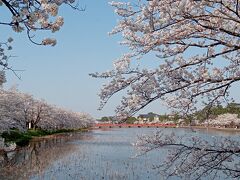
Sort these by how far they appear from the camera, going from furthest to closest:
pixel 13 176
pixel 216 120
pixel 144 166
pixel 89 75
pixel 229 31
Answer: pixel 144 166, pixel 13 176, pixel 216 120, pixel 89 75, pixel 229 31

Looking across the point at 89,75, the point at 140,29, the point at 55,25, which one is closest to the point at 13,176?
the point at 89,75

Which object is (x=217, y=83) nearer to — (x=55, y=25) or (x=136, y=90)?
(x=136, y=90)

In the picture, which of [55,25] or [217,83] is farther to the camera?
[217,83]

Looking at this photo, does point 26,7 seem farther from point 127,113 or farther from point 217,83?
point 217,83

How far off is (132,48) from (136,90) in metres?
0.83

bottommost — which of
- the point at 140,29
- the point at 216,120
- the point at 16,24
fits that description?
the point at 216,120

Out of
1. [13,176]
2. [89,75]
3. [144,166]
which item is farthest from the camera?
[144,166]

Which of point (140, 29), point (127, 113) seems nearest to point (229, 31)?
point (140, 29)

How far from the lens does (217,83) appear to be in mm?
7012

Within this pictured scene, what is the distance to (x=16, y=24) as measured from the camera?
4.71m

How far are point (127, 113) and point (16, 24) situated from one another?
311 cm

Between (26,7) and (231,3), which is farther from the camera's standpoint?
(231,3)

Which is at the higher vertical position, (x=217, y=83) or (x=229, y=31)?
(x=229, y=31)

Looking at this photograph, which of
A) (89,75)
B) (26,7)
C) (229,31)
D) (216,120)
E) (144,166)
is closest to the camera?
(26,7)
